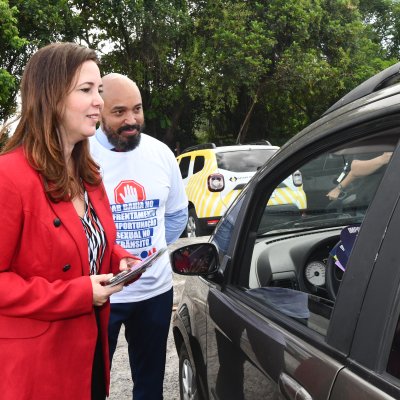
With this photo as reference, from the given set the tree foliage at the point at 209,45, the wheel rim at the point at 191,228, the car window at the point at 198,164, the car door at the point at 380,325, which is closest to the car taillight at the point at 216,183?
the car window at the point at 198,164

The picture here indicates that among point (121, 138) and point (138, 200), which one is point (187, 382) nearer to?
point (138, 200)

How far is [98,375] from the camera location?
2023 millimetres

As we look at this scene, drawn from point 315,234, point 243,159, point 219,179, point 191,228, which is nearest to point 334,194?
point 315,234

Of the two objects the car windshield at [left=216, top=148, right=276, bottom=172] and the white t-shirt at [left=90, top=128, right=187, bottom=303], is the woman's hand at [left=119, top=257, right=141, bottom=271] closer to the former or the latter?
the white t-shirt at [left=90, top=128, right=187, bottom=303]

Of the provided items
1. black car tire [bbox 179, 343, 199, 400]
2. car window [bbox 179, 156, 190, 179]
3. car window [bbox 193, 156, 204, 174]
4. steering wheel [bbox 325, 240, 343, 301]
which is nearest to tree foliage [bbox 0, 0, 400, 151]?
car window [bbox 179, 156, 190, 179]

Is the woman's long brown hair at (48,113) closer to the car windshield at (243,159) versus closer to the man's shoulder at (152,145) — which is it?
the man's shoulder at (152,145)

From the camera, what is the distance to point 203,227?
8.49m

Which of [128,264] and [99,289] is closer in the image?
[99,289]

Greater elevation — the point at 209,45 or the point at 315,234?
the point at 209,45

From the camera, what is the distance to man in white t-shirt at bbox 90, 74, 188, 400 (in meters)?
2.55

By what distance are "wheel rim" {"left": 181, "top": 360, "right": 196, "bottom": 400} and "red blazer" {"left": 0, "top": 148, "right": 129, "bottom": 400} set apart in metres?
0.79

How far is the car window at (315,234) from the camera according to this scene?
158 centimetres

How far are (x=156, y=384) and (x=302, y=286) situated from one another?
3.72 feet

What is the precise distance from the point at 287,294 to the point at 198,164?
7.47 metres
